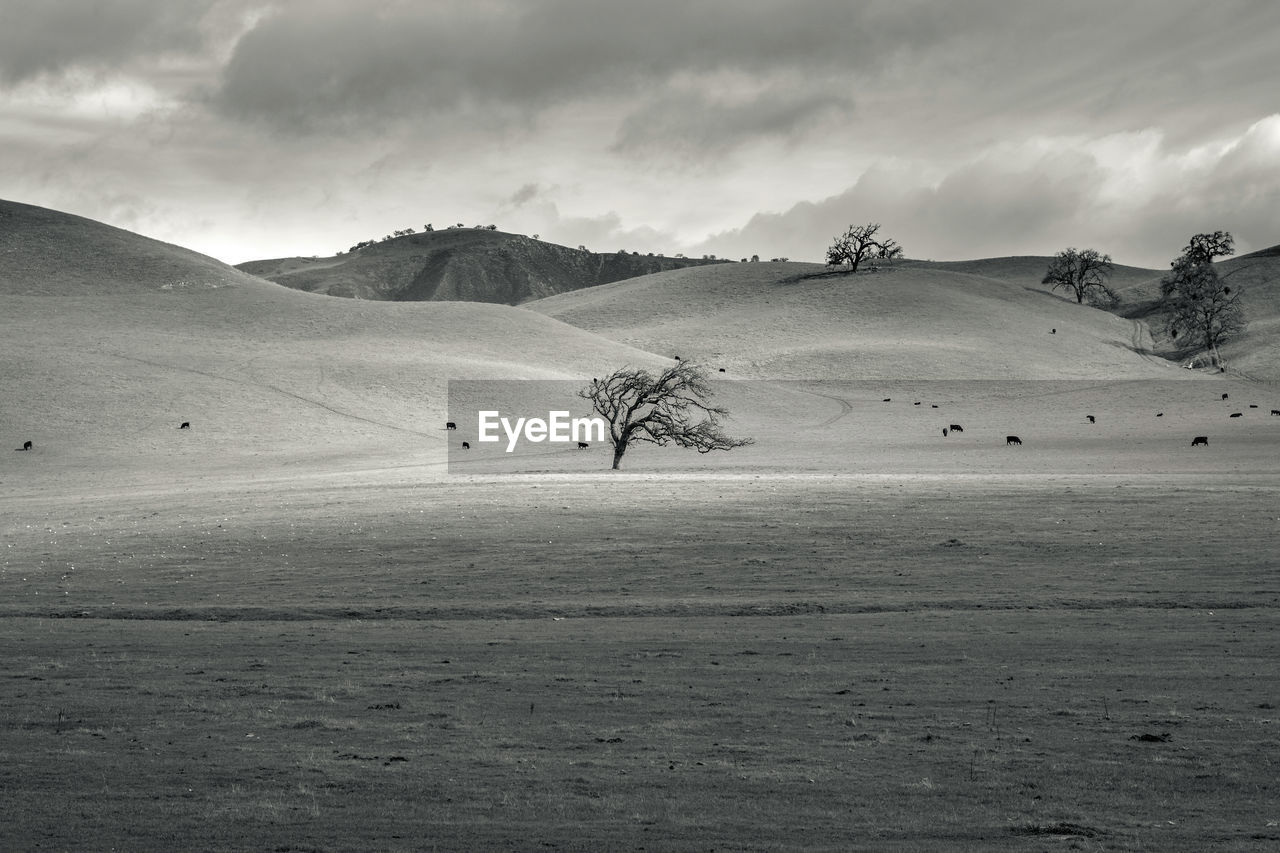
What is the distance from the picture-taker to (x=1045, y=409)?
94.1 m

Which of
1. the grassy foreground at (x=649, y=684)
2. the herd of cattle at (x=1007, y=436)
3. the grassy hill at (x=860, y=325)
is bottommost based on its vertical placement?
the grassy foreground at (x=649, y=684)

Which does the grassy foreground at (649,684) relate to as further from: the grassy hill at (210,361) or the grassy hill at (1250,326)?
the grassy hill at (1250,326)

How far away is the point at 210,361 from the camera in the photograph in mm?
92938

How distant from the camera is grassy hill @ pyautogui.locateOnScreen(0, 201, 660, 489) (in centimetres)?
6600

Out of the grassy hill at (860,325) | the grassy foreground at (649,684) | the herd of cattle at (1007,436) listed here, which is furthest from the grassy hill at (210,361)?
the grassy foreground at (649,684)

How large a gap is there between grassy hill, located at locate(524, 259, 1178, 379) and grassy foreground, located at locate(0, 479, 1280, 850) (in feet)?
283

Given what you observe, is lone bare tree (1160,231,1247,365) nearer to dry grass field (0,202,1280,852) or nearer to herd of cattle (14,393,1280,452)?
herd of cattle (14,393,1280,452)

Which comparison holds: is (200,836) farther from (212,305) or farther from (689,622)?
(212,305)

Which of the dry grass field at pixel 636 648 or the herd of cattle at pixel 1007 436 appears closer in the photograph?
the dry grass field at pixel 636 648

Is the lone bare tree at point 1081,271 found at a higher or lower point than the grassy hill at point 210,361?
higher

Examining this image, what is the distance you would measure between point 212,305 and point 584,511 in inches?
3864

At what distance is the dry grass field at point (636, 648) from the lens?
1055cm

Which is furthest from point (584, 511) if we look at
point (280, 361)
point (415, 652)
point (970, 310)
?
point (970, 310)

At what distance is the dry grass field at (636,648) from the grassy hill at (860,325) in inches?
2090
